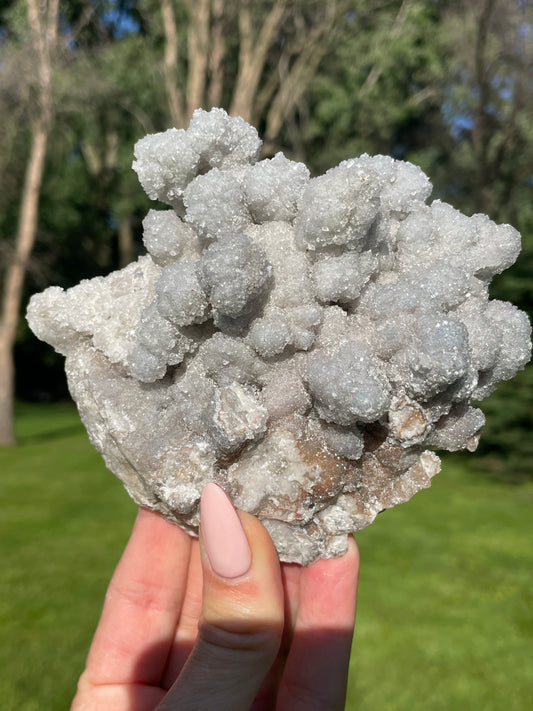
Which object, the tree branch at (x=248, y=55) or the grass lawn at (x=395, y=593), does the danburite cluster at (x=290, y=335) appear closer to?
the grass lawn at (x=395, y=593)

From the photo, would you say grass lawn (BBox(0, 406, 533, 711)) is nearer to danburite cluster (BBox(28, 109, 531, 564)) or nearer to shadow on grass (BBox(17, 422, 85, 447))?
danburite cluster (BBox(28, 109, 531, 564))

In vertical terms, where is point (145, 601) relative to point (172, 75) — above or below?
below

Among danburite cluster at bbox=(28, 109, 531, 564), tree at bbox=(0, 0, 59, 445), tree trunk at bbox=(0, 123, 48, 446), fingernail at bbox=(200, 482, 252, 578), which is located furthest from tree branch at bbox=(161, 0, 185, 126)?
fingernail at bbox=(200, 482, 252, 578)

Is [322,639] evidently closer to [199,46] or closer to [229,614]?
[229,614]

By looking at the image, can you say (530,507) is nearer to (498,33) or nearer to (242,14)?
(498,33)

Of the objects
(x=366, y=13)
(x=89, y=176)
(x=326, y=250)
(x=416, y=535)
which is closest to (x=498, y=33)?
(x=366, y=13)

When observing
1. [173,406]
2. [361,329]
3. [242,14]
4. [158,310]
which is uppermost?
[242,14]

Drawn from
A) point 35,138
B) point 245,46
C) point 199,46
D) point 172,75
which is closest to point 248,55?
point 245,46
